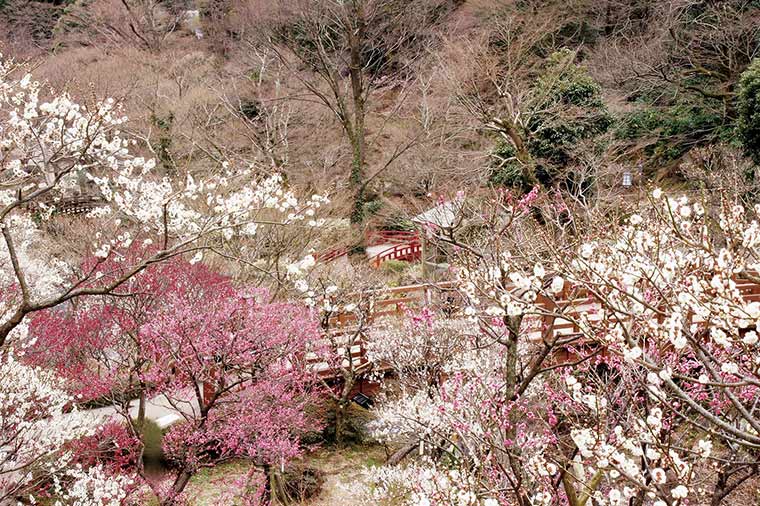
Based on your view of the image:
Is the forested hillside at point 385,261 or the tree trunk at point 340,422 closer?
the forested hillside at point 385,261

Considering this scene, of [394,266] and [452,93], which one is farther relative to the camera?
[394,266]

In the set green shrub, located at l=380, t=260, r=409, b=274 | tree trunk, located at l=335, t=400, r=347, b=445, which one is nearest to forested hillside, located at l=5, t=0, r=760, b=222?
green shrub, located at l=380, t=260, r=409, b=274

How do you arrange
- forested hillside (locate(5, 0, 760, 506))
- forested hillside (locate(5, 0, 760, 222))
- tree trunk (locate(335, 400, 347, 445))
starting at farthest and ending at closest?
forested hillside (locate(5, 0, 760, 222)) → tree trunk (locate(335, 400, 347, 445)) → forested hillside (locate(5, 0, 760, 506))

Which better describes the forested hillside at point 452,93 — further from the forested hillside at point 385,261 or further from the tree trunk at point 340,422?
the tree trunk at point 340,422

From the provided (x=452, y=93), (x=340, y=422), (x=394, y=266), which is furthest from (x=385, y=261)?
(x=340, y=422)

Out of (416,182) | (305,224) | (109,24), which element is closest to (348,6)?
(416,182)

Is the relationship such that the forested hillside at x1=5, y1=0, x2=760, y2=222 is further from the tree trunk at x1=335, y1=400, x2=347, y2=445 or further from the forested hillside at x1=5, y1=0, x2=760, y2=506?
the tree trunk at x1=335, y1=400, x2=347, y2=445

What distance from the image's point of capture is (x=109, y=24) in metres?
21.3

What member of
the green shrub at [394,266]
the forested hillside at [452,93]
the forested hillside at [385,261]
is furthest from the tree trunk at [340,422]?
the green shrub at [394,266]

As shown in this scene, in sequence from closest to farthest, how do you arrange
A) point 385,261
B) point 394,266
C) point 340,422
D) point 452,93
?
1. point 340,422
2. point 452,93
3. point 394,266
4. point 385,261

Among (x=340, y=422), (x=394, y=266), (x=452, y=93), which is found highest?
(x=452, y=93)

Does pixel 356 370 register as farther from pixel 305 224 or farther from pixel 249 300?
pixel 305 224

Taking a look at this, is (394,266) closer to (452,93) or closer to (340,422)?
(452,93)

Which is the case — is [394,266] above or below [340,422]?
above
